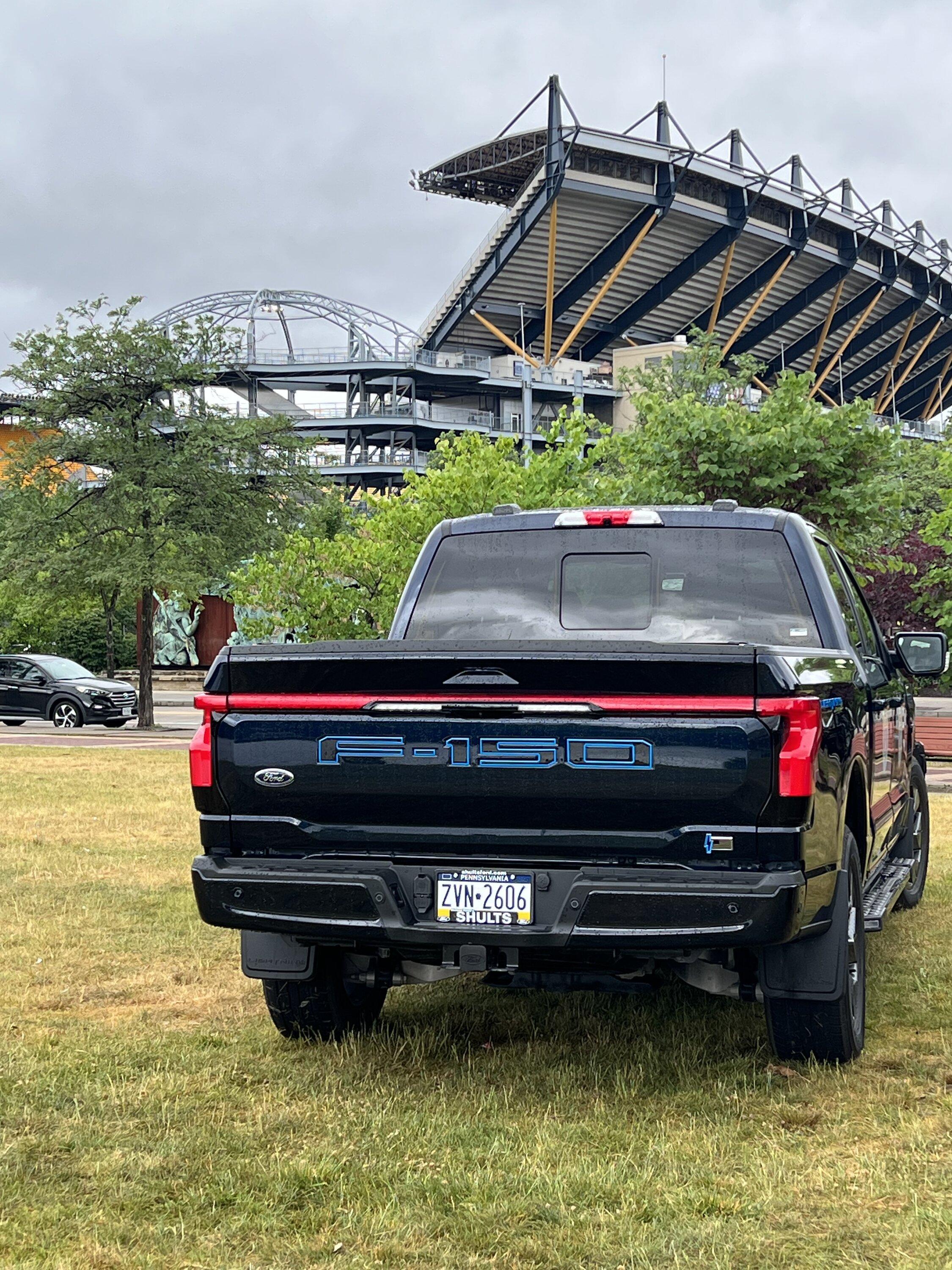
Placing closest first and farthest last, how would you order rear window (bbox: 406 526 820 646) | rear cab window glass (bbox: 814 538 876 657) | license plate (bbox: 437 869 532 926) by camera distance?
license plate (bbox: 437 869 532 926), rear window (bbox: 406 526 820 646), rear cab window glass (bbox: 814 538 876 657)

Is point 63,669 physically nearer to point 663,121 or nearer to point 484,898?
point 484,898

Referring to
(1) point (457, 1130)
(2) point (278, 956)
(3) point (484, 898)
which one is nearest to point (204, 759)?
(2) point (278, 956)

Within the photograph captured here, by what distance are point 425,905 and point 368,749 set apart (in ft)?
1.79

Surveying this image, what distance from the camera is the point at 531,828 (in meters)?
4.43

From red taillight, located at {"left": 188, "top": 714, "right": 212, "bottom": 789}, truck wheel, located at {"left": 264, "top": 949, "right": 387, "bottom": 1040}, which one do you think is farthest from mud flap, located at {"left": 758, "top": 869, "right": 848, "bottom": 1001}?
red taillight, located at {"left": 188, "top": 714, "right": 212, "bottom": 789}

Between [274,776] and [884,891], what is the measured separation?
313 centimetres

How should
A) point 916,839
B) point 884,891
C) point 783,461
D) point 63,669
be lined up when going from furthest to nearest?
point 63,669 < point 783,461 < point 916,839 < point 884,891

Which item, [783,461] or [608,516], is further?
[783,461]

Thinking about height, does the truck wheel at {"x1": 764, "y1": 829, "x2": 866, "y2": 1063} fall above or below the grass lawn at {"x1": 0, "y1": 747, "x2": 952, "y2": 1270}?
above

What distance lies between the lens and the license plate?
4410 mm

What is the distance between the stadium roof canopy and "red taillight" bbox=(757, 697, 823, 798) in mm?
65821

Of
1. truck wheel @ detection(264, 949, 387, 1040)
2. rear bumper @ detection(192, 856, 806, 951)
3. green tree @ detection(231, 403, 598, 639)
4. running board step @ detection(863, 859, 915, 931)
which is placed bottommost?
truck wheel @ detection(264, 949, 387, 1040)

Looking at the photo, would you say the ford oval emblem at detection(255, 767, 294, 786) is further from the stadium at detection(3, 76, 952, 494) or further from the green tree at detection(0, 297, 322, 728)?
the stadium at detection(3, 76, 952, 494)

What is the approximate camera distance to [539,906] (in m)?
4.39
